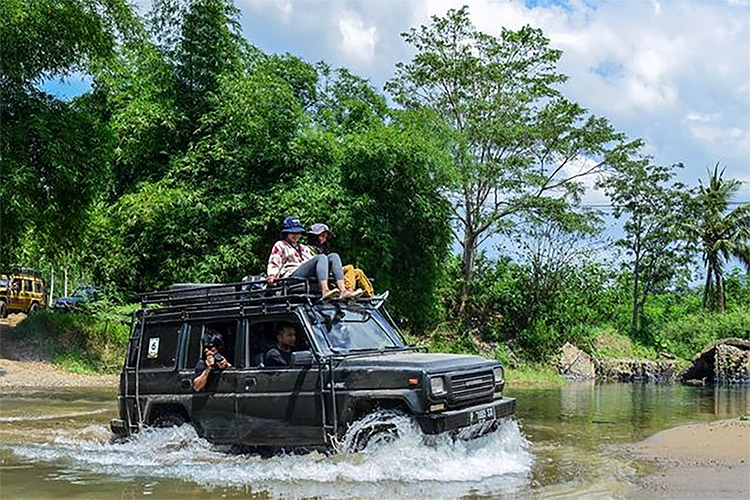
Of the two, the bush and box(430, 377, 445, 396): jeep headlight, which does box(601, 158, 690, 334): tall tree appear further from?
box(430, 377, 445, 396): jeep headlight

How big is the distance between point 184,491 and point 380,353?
2580mm

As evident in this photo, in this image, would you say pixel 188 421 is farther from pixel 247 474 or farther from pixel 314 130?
pixel 314 130

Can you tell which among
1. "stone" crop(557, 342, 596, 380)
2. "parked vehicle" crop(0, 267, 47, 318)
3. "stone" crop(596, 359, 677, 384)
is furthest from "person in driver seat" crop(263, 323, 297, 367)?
"parked vehicle" crop(0, 267, 47, 318)

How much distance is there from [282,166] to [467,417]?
16070 mm

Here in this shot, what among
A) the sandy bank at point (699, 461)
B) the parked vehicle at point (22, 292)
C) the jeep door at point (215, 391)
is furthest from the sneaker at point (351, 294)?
the parked vehicle at point (22, 292)

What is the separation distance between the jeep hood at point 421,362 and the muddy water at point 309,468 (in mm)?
614

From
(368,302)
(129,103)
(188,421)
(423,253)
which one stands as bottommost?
(188,421)

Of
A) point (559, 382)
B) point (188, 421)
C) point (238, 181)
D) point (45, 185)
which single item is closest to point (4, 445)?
point (188, 421)

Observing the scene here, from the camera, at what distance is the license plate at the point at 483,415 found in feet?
28.1

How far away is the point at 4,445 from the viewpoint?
11070 millimetres

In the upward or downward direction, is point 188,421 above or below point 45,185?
below

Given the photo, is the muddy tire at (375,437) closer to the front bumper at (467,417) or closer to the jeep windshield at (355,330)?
the front bumper at (467,417)

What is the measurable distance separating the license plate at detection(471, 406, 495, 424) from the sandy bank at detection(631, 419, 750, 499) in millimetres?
1628

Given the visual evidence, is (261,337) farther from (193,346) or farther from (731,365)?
(731,365)
